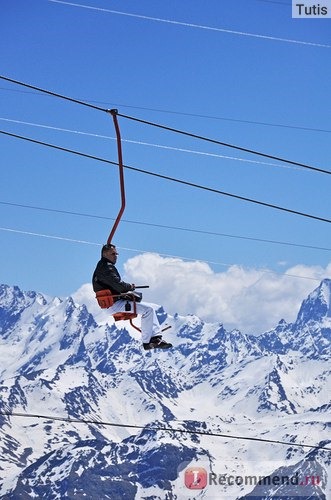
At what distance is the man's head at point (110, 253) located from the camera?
1995cm

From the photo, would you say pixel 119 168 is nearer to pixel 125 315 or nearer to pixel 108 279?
pixel 108 279

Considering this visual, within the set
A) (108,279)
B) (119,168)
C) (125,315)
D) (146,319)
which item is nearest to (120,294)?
(108,279)

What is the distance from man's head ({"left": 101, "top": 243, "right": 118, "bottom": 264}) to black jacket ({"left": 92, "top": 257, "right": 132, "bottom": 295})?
3.8 inches

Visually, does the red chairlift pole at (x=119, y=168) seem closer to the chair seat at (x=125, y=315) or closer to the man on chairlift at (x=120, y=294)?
the man on chairlift at (x=120, y=294)

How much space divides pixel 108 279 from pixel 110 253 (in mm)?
598

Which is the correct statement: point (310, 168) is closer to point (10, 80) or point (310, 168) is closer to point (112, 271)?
point (112, 271)

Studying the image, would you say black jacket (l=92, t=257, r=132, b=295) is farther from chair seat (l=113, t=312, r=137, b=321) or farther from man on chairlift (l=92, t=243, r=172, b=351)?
chair seat (l=113, t=312, r=137, b=321)

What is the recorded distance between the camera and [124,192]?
1852cm

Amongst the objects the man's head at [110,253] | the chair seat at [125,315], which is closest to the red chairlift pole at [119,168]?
the man's head at [110,253]

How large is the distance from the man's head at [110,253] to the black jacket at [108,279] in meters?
0.10

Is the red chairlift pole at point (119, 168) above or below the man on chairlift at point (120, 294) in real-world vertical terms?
above

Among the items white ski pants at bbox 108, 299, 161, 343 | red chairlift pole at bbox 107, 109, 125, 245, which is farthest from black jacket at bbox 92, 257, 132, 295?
red chairlift pole at bbox 107, 109, 125, 245

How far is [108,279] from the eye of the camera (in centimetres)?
2025

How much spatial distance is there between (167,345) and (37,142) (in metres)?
5.22
